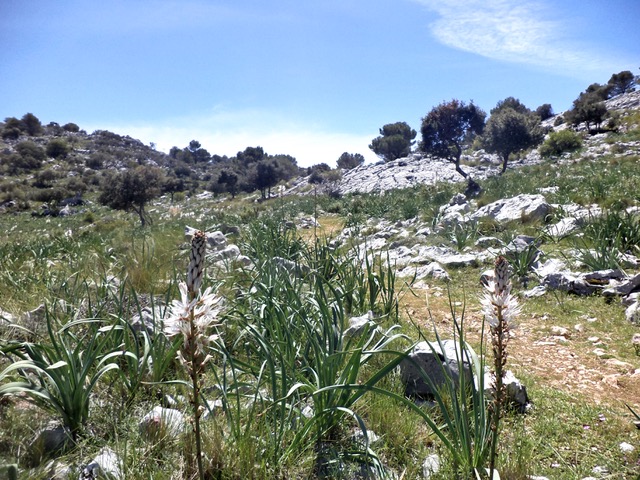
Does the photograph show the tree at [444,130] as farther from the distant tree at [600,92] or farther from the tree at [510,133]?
the distant tree at [600,92]

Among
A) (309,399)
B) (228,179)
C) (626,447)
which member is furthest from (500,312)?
(228,179)

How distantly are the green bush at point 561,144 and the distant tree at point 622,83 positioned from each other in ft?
114

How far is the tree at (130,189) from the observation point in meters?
22.3

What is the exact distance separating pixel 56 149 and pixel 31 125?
2210 cm

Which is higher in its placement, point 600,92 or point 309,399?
point 600,92

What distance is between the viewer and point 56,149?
66.3 m

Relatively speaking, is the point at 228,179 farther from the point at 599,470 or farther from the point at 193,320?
the point at 193,320

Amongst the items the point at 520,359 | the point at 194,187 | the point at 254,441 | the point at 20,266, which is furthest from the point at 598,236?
the point at 194,187

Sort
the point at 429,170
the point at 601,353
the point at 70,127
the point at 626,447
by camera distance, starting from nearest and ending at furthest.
Answer: the point at 626,447
the point at 601,353
the point at 429,170
the point at 70,127

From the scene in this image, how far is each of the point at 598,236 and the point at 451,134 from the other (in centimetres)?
2403

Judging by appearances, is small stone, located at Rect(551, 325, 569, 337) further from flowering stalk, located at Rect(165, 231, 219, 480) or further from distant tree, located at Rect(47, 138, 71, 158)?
distant tree, located at Rect(47, 138, 71, 158)

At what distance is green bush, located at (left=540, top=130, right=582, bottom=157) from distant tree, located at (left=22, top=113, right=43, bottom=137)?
93.0 metres

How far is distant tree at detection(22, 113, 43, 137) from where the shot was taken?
79.5 m

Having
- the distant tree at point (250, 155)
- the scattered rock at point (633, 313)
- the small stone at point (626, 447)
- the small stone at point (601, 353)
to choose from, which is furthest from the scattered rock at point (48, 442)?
the distant tree at point (250, 155)
